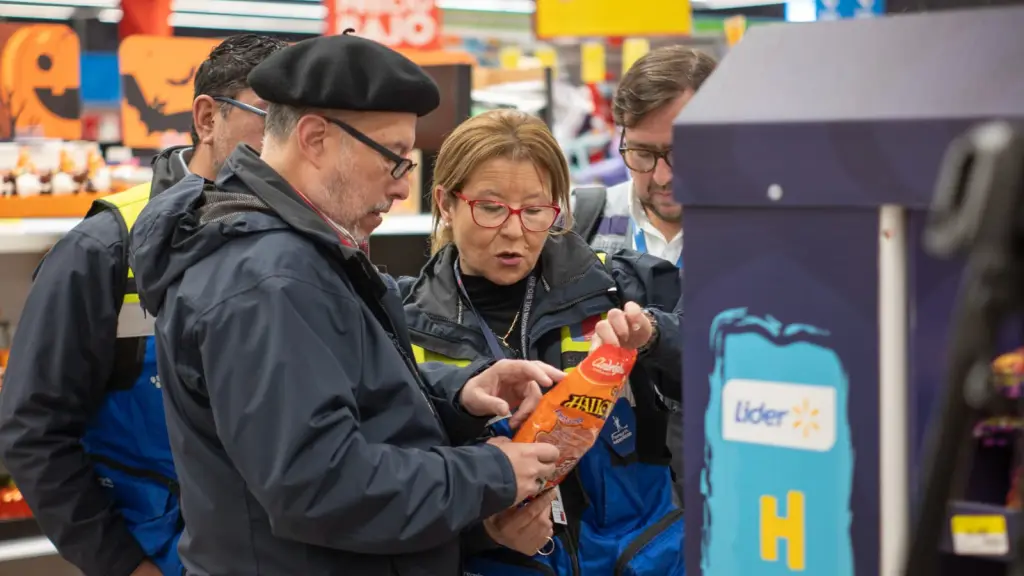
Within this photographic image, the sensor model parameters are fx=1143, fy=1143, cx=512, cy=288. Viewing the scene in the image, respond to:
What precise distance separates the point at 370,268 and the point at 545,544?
0.68 meters

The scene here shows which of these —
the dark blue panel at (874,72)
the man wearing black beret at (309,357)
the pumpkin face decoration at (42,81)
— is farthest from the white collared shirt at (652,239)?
the pumpkin face decoration at (42,81)

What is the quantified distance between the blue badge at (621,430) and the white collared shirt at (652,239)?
74 centimetres

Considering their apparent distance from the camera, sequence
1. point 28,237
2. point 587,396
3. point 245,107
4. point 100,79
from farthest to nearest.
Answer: point 100,79, point 28,237, point 245,107, point 587,396

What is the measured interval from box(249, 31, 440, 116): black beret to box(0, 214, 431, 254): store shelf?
1.64 m

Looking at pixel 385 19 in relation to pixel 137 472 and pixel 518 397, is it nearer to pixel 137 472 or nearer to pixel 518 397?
pixel 137 472

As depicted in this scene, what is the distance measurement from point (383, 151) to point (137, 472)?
1.20 meters

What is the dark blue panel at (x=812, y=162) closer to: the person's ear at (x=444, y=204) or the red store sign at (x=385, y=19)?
the person's ear at (x=444, y=204)

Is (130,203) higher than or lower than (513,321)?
higher

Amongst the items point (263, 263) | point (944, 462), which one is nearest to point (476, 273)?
point (263, 263)

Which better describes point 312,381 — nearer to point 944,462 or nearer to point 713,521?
point 713,521

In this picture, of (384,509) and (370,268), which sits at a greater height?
(370,268)

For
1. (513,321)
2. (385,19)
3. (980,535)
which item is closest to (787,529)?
(980,535)

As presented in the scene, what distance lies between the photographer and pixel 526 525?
2080mm

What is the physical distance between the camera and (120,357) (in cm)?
262
